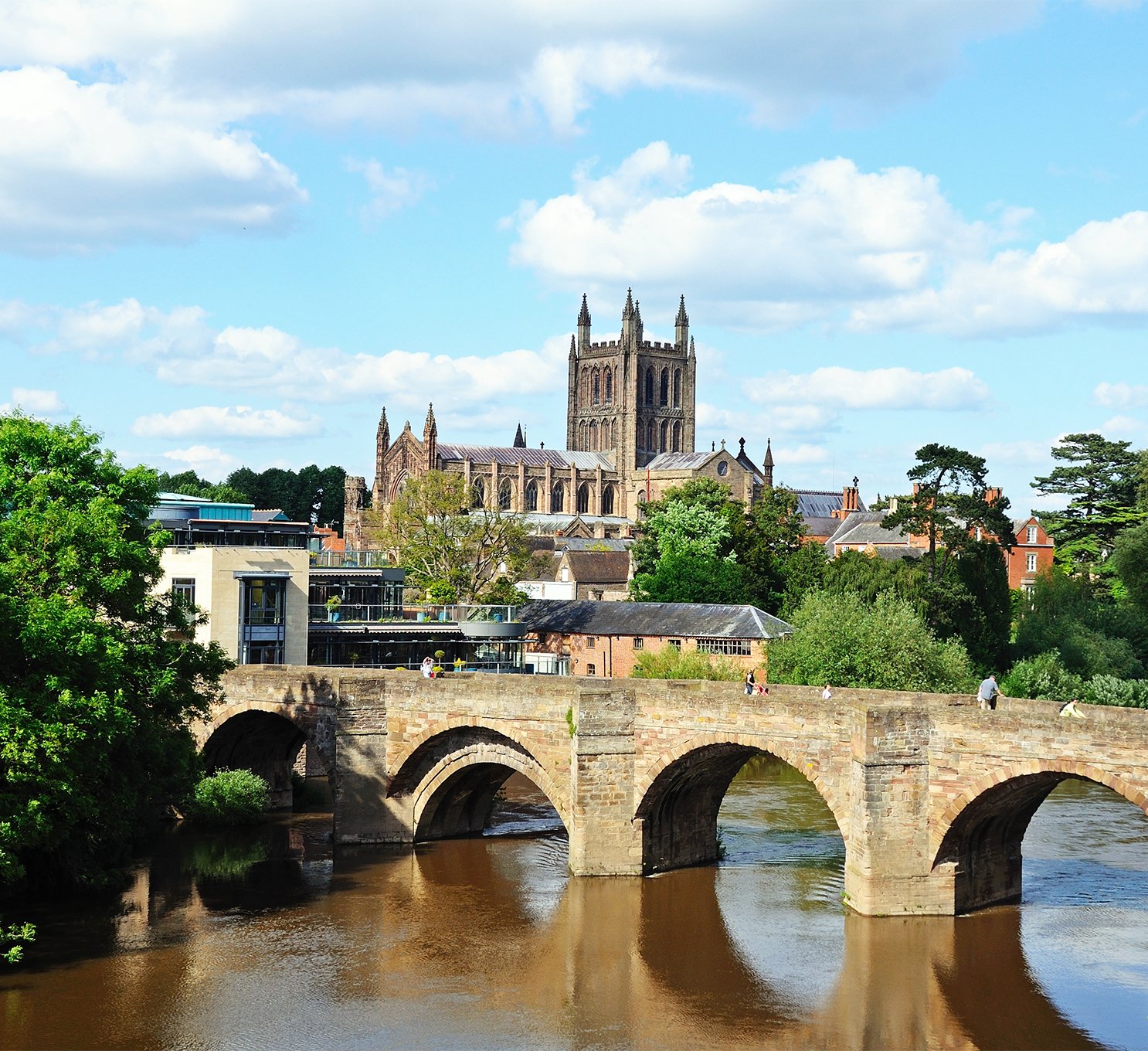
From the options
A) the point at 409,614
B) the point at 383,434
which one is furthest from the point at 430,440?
the point at 409,614

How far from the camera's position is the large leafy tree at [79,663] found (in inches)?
1178

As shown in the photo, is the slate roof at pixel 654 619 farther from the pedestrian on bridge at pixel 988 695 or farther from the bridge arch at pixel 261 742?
the pedestrian on bridge at pixel 988 695

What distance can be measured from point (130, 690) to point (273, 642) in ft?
53.1

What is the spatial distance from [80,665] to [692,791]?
52.8 ft

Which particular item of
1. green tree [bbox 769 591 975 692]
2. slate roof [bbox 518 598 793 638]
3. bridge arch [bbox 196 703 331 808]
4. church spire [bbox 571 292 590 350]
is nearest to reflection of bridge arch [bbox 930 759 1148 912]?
green tree [bbox 769 591 975 692]

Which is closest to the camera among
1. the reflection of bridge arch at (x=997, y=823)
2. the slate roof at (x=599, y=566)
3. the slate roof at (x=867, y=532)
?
the reflection of bridge arch at (x=997, y=823)

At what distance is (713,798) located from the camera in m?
39.1

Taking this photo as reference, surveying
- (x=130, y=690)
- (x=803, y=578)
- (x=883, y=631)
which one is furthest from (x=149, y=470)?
(x=803, y=578)

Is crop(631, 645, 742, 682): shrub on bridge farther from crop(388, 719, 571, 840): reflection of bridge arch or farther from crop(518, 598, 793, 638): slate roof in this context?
crop(388, 719, 571, 840): reflection of bridge arch

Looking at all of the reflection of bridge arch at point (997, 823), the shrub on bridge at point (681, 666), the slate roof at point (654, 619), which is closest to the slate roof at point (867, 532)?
the slate roof at point (654, 619)

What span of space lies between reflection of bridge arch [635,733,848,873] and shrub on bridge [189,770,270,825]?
14279 mm

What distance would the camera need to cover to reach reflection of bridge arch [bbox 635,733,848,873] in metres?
33.8

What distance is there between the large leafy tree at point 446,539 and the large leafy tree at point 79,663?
30499 mm

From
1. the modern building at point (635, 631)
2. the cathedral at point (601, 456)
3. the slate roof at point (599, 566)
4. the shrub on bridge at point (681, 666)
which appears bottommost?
the shrub on bridge at point (681, 666)
